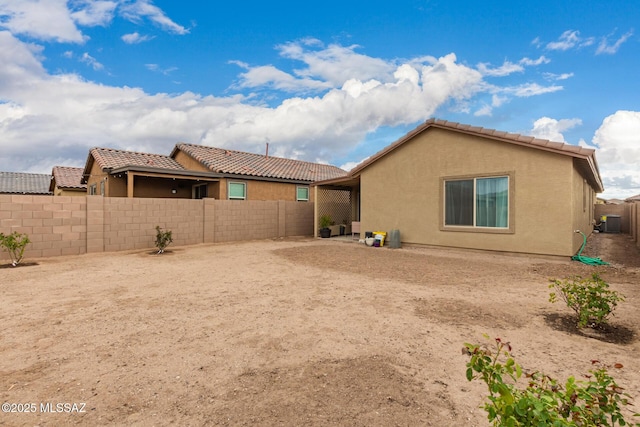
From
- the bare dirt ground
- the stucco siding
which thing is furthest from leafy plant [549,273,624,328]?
the stucco siding

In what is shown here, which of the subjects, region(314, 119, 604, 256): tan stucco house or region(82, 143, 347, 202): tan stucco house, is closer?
region(314, 119, 604, 256): tan stucco house

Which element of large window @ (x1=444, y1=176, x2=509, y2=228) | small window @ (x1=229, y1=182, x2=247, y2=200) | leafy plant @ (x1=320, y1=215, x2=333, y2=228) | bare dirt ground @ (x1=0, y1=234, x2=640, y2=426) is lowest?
bare dirt ground @ (x1=0, y1=234, x2=640, y2=426)

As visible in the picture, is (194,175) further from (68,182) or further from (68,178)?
(68,178)

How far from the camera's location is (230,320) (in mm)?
4324

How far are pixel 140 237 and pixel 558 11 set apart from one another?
17120 mm

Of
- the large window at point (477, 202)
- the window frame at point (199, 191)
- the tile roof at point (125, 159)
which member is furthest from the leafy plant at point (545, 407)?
the window frame at point (199, 191)

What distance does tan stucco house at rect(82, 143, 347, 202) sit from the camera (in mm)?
16078

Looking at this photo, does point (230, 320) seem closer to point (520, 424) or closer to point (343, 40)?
point (520, 424)

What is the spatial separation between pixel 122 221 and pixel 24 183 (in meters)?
33.2

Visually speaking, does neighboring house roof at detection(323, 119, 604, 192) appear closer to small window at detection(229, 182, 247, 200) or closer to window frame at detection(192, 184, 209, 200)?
small window at detection(229, 182, 247, 200)

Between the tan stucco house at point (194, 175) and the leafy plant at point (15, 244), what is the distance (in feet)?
18.5

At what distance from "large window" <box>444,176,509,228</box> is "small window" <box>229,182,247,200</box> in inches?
445

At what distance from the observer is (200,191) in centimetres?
1864

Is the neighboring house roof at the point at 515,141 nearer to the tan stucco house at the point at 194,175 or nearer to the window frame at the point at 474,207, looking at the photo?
the window frame at the point at 474,207
